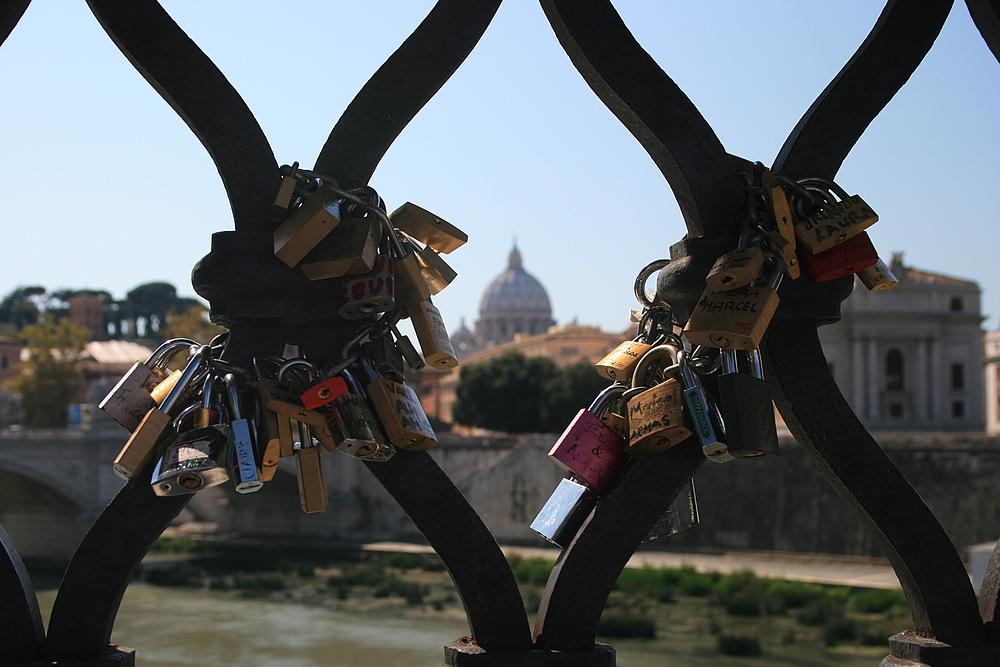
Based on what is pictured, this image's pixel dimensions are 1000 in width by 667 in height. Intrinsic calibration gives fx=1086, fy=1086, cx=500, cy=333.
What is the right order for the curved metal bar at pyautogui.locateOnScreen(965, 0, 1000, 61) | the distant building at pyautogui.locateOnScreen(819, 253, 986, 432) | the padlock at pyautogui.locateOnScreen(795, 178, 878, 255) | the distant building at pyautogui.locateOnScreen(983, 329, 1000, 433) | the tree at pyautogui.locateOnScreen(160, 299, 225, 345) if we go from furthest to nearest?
the distant building at pyautogui.locateOnScreen(983, 329, 1000, 433)
the distant building at pyautogui.locateOnScreen(819, 253, 986, 432)
the tree at pyautogui.locateOnScreen(160, 299, 225, 345)
the curved metal bar at pyautogui.locateOnScreen(965, 0, 1000, 61)
the padlock at pyautogui.locateOnScreen(795, 178, 878, 255)

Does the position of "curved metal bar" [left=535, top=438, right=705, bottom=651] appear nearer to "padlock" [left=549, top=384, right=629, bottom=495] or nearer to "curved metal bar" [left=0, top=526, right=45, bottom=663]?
"padlock" [left=549, top=384, right=629, bottom=495]

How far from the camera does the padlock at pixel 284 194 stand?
136cm

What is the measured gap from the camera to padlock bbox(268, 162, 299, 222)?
1360mm

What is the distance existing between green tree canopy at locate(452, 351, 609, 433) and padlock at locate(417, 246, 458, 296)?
120 ft

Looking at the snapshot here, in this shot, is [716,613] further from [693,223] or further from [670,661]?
[693,223]

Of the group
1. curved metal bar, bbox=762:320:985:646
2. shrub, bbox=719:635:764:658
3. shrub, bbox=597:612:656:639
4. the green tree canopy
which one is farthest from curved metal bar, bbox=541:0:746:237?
the green tree canopy

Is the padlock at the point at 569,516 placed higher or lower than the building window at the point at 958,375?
lower

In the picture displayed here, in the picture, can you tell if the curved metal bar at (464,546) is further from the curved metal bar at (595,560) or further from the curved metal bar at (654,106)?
the curved metal bar at (654,106)

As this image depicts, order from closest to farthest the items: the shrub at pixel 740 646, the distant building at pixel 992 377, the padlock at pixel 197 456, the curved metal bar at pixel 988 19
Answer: the padlock at pixel 197 456
the curved metal bar at pixel 988 19
the shrub at pixel 740 646
the distant building at pixel 992 377

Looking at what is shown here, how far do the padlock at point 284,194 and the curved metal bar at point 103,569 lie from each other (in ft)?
1.18

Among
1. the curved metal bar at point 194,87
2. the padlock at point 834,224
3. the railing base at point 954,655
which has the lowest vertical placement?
the railing base at point 954,655

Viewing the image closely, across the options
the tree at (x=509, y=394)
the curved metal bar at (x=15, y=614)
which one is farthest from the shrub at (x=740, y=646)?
the tree at (x=509, y=394)

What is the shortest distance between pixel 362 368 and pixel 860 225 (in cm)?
67

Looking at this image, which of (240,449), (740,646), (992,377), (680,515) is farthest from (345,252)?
(992,377)
